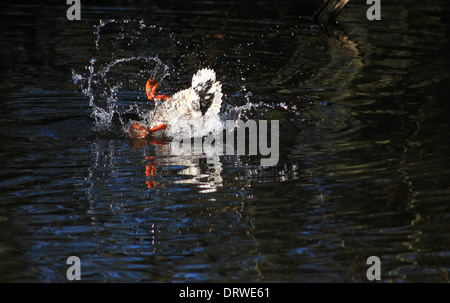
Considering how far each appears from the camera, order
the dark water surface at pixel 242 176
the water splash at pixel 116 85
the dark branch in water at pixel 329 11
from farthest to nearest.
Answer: the dark branch in water at pixel 329 11 → the water splash at pixel 116 85 → the dark water surface at pixel 242 176

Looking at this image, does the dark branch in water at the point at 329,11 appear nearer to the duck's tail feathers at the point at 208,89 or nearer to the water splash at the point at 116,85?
the water splash at the point at 116,85

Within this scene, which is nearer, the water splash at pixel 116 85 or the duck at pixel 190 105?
the duck at pixel 190 105

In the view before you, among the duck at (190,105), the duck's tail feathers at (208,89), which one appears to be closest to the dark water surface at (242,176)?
the duck at (190,105)

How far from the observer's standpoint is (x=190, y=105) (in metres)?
7.27

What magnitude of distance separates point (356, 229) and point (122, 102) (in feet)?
13.6

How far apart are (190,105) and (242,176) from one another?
148cm

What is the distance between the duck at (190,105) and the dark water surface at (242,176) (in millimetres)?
277

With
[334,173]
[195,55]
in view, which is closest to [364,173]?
[334,173]

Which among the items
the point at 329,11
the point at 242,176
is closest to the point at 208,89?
the point at 242,176

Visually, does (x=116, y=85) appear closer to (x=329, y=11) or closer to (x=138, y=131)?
(x=138, y=131)

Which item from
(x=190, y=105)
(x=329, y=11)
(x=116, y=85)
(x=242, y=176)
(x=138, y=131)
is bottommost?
(x=242, y=176)

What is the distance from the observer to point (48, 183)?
5.77 m

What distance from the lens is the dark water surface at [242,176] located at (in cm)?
453
